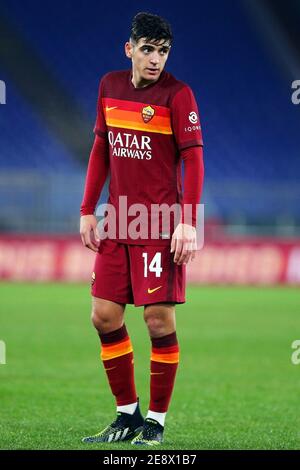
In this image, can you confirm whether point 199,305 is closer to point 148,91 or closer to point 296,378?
point 296,378

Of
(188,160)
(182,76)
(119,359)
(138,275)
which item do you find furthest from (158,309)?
(182,76)

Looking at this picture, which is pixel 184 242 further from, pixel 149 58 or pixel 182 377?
pixel 182 377

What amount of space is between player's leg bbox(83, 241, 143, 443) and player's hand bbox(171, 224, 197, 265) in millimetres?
356

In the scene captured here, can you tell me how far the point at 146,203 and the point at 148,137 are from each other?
0.36m

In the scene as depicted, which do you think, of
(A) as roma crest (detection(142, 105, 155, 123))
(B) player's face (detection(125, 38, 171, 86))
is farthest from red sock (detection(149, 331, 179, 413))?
(B) player's face (detection(125, 38, 171, 86))

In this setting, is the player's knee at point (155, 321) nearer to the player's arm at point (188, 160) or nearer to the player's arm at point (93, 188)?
the player's arm at point (188, 160)

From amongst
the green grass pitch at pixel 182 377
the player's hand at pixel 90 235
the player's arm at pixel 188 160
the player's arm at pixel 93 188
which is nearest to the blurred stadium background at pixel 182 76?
the green grass pitch at pixel 182 377

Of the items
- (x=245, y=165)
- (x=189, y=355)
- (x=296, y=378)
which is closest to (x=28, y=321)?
(x=189, y=355)

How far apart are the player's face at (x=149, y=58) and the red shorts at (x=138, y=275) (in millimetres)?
922

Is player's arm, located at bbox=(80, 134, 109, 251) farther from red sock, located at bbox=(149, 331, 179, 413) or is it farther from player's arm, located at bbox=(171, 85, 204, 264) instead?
red sock, located at bbox=(149, 331, 179, 413)

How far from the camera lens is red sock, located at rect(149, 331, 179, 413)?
214 inches

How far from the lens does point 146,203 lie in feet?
17.8
